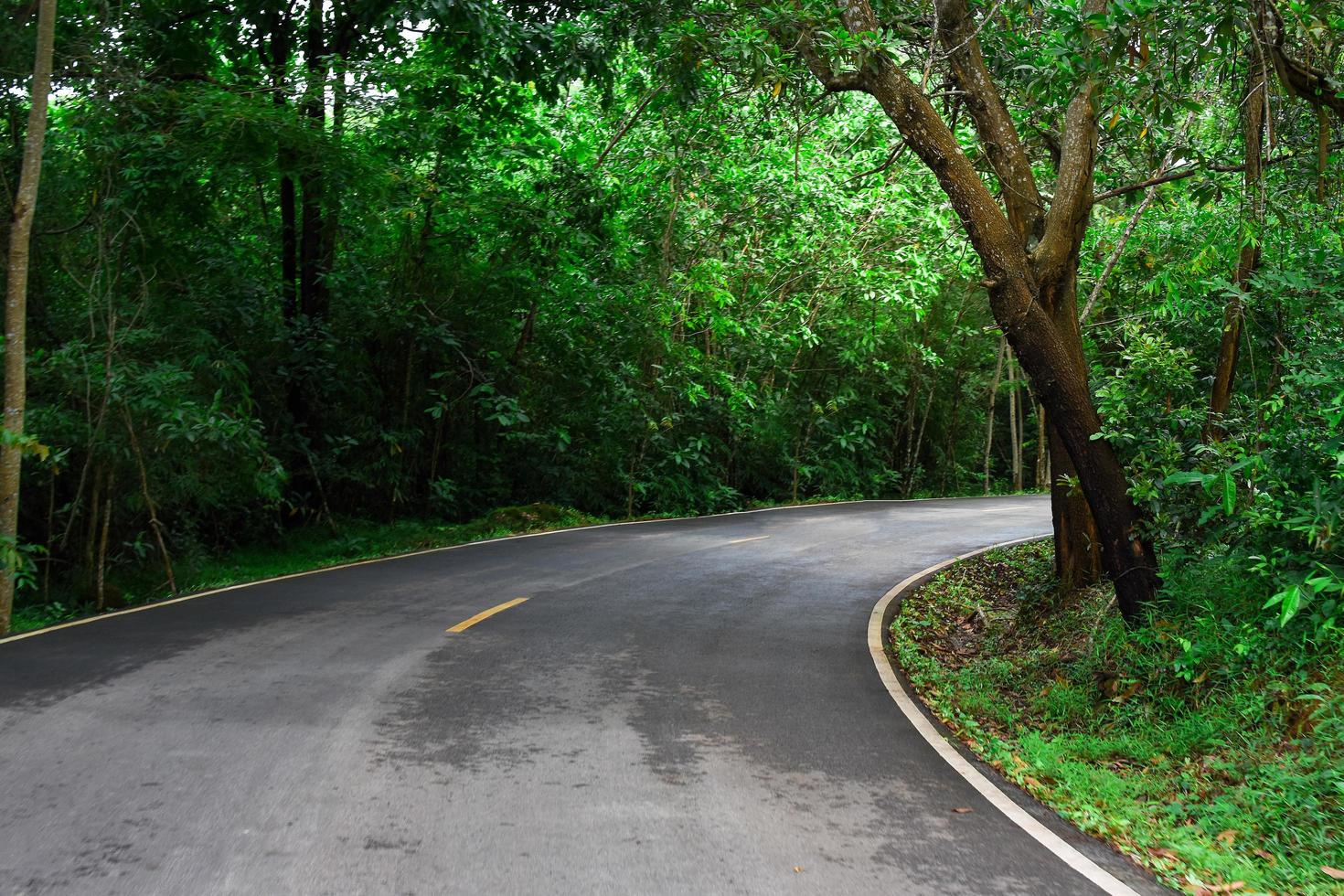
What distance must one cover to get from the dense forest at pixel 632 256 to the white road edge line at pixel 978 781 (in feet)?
7.08

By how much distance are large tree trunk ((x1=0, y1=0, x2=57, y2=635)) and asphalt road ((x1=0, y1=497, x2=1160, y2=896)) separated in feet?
4.58

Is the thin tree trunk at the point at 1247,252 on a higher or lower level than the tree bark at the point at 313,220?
lower

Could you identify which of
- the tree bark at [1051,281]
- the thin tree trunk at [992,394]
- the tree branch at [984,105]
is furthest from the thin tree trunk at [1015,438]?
the tree bark at [1051,281]

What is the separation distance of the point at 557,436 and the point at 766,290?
742 centimetres

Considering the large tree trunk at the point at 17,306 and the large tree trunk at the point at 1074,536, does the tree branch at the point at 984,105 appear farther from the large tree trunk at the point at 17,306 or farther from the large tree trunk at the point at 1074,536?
the large tree trunk at the point at 17,306

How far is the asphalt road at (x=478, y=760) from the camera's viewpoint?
16.0 ft

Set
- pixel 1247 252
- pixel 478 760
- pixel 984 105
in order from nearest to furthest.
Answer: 1. pixel 478 760
2. pixel 1247 252
3. pixel 984 105

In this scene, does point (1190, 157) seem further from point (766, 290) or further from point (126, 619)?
point (766, 290)

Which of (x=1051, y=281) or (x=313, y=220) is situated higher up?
(x=313, y=220)

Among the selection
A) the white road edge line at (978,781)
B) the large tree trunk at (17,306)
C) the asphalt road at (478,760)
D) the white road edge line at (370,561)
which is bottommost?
the white road edge line at (978,781)

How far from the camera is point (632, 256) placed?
21.0 m

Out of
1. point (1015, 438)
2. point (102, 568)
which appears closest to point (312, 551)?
point (102, 568)

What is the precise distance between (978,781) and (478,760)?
2.96m

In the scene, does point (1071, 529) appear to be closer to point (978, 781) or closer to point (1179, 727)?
point (1179, 727)
